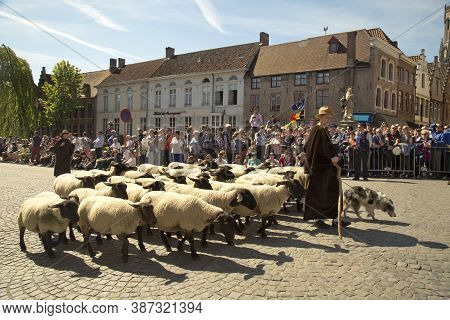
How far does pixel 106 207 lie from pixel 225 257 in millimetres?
1933

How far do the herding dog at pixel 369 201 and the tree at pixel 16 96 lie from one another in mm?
29777

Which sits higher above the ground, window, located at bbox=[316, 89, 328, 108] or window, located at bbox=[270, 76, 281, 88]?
window, located at bbox=[270, 76, 281, 88]

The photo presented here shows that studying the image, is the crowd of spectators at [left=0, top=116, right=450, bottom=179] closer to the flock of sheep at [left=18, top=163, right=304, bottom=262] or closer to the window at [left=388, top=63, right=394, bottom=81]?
the flock of sheep at [left=18, top=163, right=304, bottom=262]

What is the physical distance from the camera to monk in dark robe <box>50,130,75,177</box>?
11352 mm

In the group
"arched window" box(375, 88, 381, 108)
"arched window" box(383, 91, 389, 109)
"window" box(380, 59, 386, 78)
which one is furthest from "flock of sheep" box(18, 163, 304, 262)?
"arched window" box(383, 91, 389, 109)

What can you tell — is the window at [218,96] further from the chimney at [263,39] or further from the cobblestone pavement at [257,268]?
the cobblestone pavement at [257,268]

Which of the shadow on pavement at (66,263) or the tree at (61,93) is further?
the tree at (61,93)

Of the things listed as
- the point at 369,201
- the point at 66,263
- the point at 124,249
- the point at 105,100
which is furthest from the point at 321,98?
the point at 105,100

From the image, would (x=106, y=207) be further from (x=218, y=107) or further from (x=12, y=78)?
(x=218, y=107)

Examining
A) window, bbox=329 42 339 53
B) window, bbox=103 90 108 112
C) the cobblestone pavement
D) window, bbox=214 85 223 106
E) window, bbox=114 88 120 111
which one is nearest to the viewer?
the cobblestone pavement

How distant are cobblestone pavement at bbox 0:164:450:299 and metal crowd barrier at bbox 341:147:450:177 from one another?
8631 millimetres

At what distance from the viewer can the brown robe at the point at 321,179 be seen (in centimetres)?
712

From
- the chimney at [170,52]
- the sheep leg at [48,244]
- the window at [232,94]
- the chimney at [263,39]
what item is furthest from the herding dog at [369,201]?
the chimney at [170,52]
